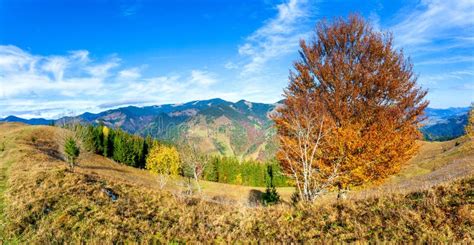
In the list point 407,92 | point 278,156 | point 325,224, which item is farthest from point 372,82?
point 325,224

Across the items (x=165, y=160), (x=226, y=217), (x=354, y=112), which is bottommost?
(x=165, y=160)

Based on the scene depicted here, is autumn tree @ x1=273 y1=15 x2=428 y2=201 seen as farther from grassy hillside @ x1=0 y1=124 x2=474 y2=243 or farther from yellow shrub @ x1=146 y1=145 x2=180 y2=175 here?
yellow shrub @ x1=146 y1=145 x2=180 y2=175

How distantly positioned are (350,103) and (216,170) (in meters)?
101

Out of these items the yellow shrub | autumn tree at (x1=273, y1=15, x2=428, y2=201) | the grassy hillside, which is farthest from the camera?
the yellow shrub

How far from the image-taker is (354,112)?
16.2 m

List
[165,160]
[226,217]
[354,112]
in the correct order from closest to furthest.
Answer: [226,217] → [354,112] → [165,160]

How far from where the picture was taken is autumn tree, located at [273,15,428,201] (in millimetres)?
15180

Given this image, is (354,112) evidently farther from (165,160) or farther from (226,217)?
(165,160)

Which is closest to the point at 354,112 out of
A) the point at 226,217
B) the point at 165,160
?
the point at 226,217

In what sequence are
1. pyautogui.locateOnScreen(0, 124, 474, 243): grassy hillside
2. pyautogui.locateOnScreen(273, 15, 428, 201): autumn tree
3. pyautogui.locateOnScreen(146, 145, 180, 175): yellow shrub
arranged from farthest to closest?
1. pyautogui.locateOnScreen(146, 145, 180, 175): yellow shrub
2. pyautogui.locateOnScreen(273, 15, 428, 201): autumn tree
3. pyautogui.locateOnScreen(0, 124, 474, 243): grassy hillside

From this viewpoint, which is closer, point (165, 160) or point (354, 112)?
point (354, 112)

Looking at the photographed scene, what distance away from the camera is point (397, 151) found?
52.1 ft

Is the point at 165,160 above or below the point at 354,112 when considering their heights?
below

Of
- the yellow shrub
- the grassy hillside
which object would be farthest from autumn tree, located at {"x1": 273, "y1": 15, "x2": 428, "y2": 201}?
the yellow shrub
